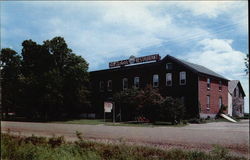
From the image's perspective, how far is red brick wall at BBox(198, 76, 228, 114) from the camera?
30.9 metres

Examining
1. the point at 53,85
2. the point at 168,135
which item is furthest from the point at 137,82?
the point at 168,135

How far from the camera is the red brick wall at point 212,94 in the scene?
3088cm

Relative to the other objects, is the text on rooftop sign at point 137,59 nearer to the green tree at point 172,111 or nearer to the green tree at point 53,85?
the green tree at point 53,85

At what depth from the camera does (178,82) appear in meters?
31.9

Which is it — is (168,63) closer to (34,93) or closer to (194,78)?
(194,78)

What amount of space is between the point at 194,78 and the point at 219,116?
23.3 feet

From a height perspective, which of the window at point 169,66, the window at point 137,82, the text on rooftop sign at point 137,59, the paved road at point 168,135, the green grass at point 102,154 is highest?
the text on rooftop sign at point 137,59

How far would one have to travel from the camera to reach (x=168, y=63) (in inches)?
1291

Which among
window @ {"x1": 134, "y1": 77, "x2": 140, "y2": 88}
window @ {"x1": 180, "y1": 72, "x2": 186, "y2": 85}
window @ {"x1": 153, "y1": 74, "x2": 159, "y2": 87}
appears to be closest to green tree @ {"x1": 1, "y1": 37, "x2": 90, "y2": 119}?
window @ {"x1": 134, "y1": 77, "x2": 140, "y2": 88}

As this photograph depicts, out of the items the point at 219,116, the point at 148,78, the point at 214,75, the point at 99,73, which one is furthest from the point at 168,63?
the point at 99,73

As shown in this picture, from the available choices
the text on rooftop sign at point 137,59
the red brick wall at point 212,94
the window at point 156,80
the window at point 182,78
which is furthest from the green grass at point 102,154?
the window at point 156,80

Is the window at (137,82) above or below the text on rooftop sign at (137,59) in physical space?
below

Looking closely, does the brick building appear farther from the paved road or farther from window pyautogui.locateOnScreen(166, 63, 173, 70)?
the paved road

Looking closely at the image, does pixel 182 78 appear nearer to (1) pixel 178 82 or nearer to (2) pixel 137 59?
(1) pixel 178 82
